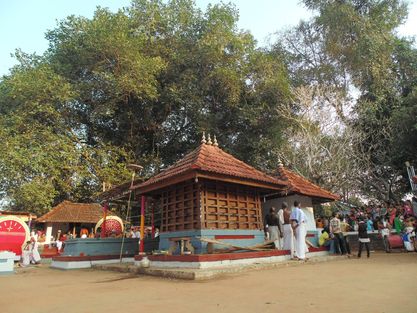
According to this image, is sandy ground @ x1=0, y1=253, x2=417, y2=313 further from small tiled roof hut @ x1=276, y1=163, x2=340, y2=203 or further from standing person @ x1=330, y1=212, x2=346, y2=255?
standing person @ x1=330, y1=212, x2=346, y2=255

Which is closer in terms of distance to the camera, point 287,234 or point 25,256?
point 287,234

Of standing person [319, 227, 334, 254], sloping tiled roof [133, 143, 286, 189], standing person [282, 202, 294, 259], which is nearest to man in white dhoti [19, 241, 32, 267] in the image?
sloping tiled roof [133, 143, 286, 189]

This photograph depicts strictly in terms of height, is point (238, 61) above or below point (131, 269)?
above

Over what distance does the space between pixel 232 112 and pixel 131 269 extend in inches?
660

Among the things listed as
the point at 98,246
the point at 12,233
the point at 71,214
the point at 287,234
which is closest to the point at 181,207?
the point at 287,234

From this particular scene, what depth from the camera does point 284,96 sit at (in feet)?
81.3

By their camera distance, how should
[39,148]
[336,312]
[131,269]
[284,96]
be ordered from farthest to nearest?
[284,96] < [39,148] < [131,269] < [336,312]

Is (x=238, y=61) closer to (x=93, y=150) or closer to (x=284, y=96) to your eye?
(x=284, y=96)

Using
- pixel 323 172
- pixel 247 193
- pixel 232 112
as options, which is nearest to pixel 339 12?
pixel 232 112

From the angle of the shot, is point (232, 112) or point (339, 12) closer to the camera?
point (232, 112)

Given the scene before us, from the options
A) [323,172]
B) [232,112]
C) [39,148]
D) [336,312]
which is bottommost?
[336,312]

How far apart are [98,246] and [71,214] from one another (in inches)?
459

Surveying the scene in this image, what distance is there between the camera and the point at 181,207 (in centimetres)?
1192

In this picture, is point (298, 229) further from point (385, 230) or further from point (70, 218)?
point (70, 218)
